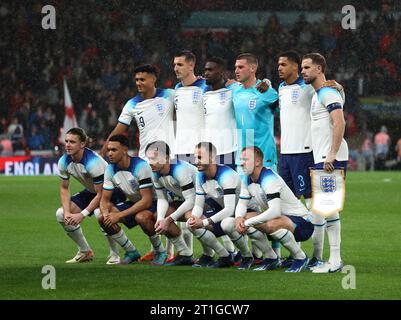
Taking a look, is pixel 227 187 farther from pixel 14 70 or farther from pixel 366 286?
pixel 14 70

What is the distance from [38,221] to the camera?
16.0m

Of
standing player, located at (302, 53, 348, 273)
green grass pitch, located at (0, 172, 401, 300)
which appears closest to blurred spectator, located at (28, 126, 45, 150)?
green grass pitch, located at (0, 172, 401, 300)

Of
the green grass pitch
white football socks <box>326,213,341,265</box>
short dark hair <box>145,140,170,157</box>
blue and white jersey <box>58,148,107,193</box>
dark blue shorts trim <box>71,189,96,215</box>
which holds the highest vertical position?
short dark hair <box>145,140,170,157</box>

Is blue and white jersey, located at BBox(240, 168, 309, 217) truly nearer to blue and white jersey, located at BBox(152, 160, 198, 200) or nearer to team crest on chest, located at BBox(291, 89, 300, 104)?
blue and white jersey, located at BBox(152, 160, 198, 200)

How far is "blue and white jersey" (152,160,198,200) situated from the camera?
10.7m

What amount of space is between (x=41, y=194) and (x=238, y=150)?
1089 centimetres

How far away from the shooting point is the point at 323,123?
10133mm

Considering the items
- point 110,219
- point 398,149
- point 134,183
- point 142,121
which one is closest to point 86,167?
point 134,183

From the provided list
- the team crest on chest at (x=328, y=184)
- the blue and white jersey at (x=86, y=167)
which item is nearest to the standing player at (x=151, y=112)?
the blue and white jersey at (x=86, y=167)

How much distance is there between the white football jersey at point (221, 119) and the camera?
11266 mm

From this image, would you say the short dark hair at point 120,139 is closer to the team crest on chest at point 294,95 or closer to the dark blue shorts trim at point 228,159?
the dark blue shorts trim at point 228,159

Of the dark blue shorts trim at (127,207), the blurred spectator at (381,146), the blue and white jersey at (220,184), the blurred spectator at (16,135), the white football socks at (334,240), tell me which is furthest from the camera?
the blurred spectator at (381,146)

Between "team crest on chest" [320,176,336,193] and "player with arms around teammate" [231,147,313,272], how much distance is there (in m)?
0.33

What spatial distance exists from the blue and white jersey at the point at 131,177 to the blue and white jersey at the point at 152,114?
2.40 ft
